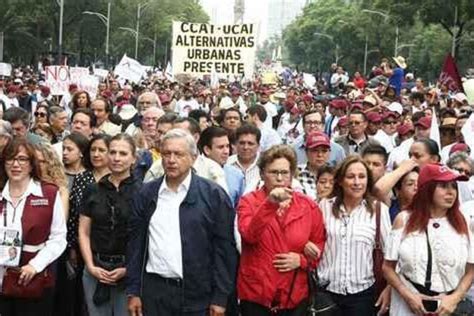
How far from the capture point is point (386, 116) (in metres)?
11.5

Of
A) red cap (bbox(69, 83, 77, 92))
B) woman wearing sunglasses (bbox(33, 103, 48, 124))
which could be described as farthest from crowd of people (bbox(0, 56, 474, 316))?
red cap (bbox(69, 83, 77, 92))

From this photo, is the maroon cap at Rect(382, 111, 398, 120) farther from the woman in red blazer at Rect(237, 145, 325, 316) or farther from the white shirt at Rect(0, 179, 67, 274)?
the white shirt at Rect(0, 179, 67, 274)

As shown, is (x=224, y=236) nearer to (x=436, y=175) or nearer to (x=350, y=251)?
(x=350, y=251)

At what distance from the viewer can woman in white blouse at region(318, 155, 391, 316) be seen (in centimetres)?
591

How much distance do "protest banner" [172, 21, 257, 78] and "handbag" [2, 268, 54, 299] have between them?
39.8ft

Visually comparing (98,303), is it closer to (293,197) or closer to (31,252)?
(31,252)

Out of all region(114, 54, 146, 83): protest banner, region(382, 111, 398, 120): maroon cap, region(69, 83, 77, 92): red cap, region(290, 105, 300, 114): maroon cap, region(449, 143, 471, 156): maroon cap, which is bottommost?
region(449, 143, 471, 156): maroon cap

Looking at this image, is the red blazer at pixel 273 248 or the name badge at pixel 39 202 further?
the name badge at pixel 39 202

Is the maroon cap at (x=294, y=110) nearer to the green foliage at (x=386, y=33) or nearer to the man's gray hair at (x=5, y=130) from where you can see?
the man's gray hair at (x=5, y=130)

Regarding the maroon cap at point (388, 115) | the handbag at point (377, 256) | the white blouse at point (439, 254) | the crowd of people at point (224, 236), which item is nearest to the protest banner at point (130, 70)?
the maroon cap at point (388, 115)

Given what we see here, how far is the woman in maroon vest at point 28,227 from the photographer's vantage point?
6.10 meters

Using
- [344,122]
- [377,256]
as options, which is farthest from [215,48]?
[377,256]

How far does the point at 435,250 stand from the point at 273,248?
0.99 meters

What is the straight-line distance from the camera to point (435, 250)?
17.9ft
